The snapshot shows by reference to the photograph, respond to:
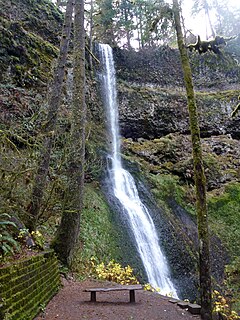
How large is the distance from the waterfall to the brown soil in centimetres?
274

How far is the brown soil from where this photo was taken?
14.8 feet

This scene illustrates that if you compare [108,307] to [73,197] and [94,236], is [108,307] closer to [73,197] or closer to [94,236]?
[73,197]

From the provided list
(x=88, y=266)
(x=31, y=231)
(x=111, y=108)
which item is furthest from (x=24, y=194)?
(x=111, y=108)

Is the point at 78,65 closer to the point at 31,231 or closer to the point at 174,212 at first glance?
the point at 31,231

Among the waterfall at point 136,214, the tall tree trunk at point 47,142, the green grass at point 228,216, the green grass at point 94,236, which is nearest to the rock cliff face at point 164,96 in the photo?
the waterfall at point 136,214

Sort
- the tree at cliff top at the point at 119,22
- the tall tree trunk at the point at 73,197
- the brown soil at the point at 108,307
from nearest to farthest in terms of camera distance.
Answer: the brown soil at the point at 108,307 → the tall tree trunk at the point at 73,197 → the tree at cliff top at the point at 119,22

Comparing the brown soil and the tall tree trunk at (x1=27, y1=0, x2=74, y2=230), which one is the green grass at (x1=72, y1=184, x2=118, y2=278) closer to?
the brown soil

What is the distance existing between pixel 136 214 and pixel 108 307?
6.99 meters

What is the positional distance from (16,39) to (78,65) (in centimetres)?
662

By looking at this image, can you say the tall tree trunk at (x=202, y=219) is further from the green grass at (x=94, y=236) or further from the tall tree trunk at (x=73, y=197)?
the green grass at (x=94, y=236)

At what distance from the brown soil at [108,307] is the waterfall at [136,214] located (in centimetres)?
274

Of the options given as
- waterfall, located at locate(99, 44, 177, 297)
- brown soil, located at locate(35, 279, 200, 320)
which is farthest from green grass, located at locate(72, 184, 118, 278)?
brown soil, located at locate(35, 279, 200, 320)

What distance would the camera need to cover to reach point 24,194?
6195 millimetres

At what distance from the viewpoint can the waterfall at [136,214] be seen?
32.7 ft
